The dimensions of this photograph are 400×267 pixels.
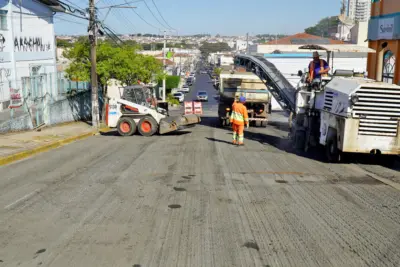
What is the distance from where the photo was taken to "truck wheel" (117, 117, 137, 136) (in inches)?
788

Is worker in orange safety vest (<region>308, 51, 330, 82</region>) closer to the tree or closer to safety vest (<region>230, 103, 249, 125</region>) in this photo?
safety vest (<region>230, 103, 249, 125</region>)

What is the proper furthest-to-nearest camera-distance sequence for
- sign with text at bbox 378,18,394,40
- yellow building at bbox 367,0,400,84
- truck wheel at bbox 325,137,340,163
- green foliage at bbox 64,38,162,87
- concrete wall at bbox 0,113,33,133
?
green foliage at bbox 64,38,162,87 < sign with text at bbox 378,18,394,40 < yellow building at bbox 367,0,400,84 < concrete wall at bbox 0,113,33,133 < truck wheel at bbox 325,137,340,163

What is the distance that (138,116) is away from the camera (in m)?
20.0

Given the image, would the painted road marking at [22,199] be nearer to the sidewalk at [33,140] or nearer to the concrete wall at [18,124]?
the sidewalk at [33,140]

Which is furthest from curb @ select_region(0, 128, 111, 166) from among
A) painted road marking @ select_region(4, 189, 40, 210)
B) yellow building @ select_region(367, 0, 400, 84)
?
yellow building @ select_region(367, 0, 400, 84)

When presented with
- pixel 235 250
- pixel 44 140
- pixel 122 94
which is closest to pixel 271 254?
pixel 235 250

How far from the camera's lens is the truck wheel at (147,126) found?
65.2 ft

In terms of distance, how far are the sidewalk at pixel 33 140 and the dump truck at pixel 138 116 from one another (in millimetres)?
1893

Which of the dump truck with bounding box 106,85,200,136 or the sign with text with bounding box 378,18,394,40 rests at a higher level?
the sign with text with bounding box 378,18,394,40

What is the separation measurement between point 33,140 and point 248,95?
10935 millimetres

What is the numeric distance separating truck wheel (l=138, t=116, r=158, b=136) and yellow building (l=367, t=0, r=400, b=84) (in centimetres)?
1003

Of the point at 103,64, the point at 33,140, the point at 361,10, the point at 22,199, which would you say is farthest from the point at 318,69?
the point at 361,10

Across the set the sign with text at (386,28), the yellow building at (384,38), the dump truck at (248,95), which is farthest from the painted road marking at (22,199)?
the sign with text at (386,28)

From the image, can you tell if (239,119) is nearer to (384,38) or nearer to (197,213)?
(197,213)
